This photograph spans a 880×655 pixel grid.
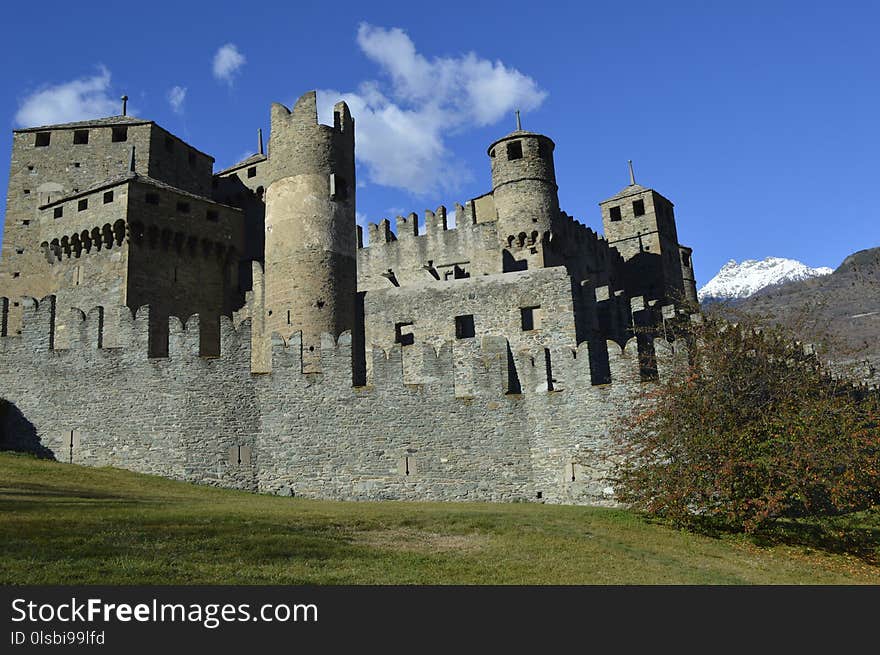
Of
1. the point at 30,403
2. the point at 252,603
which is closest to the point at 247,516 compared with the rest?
the point at 252,603

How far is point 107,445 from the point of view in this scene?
22750 millimetres

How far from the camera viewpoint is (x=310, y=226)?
2894 centimetres

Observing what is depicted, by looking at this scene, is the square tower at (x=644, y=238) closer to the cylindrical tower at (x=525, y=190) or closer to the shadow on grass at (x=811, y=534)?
the cylindrical tower at (x=525, y=190)

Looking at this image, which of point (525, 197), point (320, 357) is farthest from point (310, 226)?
point (525, 197)

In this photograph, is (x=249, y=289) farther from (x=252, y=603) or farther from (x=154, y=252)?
(x=252, y=603)

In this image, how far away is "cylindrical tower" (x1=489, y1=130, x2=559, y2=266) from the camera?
35.5 metres

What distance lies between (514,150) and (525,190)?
2140 mm

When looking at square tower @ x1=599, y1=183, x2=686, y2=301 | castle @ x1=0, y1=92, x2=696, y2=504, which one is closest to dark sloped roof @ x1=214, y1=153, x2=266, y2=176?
castle @ x1=0, y1=92, x2=696, y2=504

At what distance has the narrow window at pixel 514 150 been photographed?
3612 cm

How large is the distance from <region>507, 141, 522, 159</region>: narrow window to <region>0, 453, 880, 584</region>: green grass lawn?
69.2 feet

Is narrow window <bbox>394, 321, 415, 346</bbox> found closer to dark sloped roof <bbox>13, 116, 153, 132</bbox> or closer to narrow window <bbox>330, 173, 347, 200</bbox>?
narrow window <bbox>330, 173, 347, 200</bbox>

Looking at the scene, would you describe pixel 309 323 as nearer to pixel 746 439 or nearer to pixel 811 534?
pixel 746 439

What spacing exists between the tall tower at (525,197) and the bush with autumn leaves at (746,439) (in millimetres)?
16472

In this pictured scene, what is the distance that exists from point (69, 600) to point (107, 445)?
15788mm
